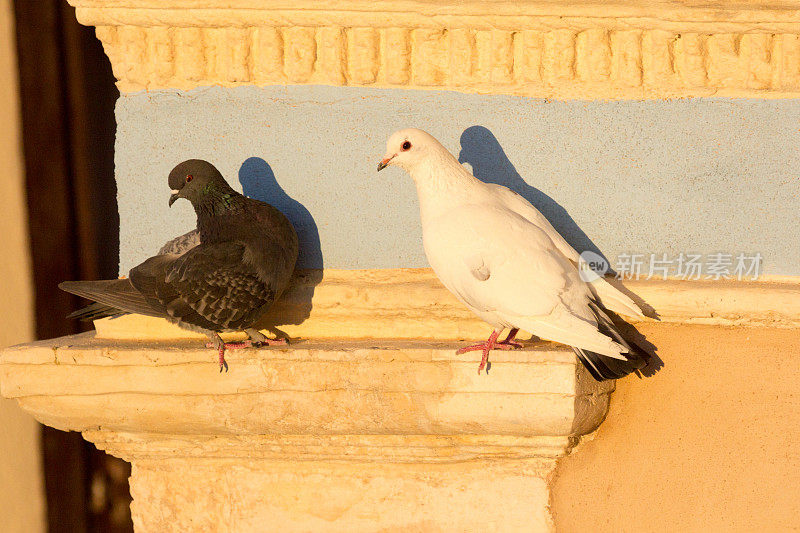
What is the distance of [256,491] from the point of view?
204cm

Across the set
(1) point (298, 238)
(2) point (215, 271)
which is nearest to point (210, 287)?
(2) point (215, 271)

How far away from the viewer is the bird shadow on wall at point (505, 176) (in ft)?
6.31

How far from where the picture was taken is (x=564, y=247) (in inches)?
69.8

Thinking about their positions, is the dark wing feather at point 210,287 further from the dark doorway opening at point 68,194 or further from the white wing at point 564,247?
the dark doorway opening at point 68,194

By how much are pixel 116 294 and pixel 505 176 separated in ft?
3.42

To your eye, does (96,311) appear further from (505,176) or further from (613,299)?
(613,299)

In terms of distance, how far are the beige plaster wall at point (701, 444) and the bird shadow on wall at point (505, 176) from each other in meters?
→ 0.29

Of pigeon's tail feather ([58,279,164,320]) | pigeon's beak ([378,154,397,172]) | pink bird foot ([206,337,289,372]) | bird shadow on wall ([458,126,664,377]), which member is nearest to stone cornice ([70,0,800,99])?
bird shadow on wall ([458,126,664,377])

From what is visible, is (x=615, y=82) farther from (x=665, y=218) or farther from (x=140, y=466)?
(x=140, y=466)

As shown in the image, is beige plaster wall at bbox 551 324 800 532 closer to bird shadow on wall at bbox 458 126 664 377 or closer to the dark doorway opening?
bird shadow on wall at bbox 458 126 664 377

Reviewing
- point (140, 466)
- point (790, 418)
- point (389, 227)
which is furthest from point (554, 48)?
point (140, 466)

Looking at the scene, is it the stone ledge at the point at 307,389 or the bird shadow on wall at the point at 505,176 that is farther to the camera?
the bird shadow on wall at the point at 505,176

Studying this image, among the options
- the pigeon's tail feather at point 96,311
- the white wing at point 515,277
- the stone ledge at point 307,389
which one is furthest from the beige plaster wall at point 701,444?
the pigeon's tail feather at point 96,311

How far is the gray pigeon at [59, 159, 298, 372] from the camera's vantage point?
182cm
